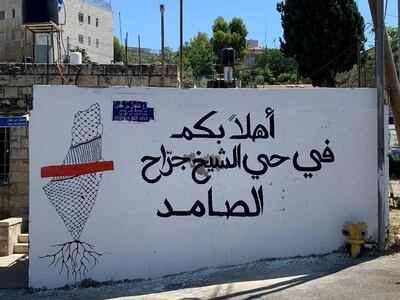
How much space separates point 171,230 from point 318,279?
6.32ft

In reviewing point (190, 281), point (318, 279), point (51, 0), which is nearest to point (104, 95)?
point (190, 281)

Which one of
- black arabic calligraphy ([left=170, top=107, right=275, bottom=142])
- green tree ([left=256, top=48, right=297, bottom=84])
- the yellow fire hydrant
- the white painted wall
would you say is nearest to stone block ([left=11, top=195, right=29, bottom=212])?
the white painted wall

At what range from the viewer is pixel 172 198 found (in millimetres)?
7027

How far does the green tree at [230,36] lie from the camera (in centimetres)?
5569

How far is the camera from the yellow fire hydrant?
6984mm

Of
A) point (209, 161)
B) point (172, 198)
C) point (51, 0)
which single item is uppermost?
point (51, 0)

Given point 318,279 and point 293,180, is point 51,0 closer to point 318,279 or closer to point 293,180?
point 293,180

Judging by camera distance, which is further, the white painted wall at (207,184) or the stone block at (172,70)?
the stone block at (172,70)

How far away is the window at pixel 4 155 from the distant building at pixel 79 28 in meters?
56.3

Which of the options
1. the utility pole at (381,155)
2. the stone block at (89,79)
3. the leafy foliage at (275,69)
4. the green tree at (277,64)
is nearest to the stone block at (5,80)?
the stone block at (89,79)

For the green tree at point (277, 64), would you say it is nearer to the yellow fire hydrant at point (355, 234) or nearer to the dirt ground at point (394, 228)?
the dirt ground at point (394, 228)

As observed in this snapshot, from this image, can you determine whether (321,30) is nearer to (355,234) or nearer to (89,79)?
(89,79)

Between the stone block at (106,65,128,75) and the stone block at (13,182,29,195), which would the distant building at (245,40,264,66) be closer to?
the stone block at (106,65,128,75)

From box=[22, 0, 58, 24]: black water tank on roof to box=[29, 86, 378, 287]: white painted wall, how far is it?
509 centimetres
